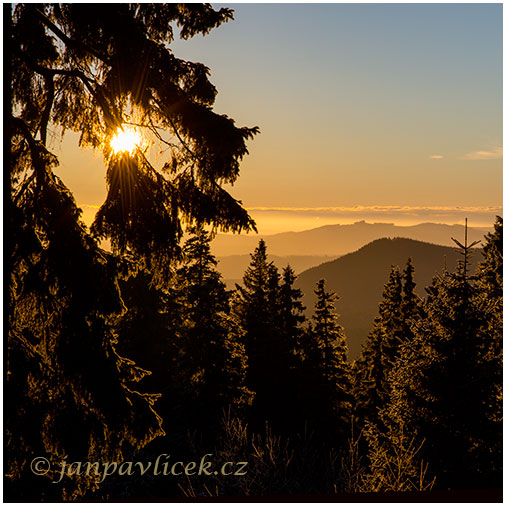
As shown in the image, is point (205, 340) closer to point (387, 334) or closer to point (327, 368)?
point (327, 368)

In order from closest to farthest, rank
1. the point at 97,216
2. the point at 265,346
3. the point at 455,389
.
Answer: the point at 97,216
the point at 455,389
the point at 265,346

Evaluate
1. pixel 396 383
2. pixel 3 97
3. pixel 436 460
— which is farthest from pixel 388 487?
pixel 3 97

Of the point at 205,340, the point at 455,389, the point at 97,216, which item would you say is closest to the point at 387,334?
the point at 205,340

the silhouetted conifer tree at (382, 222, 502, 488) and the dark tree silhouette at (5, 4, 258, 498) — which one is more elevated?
the dark tree silhouette at (5, 4, 258, 498)

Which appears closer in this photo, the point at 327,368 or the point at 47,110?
the point at 47,110

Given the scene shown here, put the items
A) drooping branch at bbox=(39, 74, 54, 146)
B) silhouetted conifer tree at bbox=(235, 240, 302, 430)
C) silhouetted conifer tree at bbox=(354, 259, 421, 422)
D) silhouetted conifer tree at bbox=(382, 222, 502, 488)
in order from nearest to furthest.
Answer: drooping branch at bbox=(39, 74, 54, 146) < silhouetted conifer tree at bbox=(382, 222, 502, 488) < silhouetted conifer tree at bbox=(235, 240, 302, 430) < silhouetted conifer tree at bbox=(354, 259, 421, 422)

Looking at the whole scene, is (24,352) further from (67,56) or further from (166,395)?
(166,395)

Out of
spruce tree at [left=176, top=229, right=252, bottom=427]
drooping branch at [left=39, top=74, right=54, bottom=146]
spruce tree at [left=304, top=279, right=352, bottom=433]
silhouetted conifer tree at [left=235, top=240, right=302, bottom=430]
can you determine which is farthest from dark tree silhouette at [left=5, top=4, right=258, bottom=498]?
spruce tree at [left=304, top=279, right=352, bottom=433]

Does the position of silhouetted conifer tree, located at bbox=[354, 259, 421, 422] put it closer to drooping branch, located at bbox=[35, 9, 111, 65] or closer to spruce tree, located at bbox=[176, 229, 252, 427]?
spruce tree, located at bbox=[176, 229, 252, 427]

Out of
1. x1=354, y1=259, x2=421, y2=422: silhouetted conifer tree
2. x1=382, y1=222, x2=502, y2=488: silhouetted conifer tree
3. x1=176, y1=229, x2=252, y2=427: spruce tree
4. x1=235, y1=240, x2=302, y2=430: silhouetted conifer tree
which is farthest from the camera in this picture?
x1=354, y1=259, x2=421, y2=422: silhouetted conifer tree

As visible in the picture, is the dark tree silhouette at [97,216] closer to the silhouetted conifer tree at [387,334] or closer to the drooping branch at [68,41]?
the drooping branch at [68,41]

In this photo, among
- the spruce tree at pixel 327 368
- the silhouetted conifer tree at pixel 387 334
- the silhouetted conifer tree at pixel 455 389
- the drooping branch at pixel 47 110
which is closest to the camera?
the drooping branch at pixel 47 110

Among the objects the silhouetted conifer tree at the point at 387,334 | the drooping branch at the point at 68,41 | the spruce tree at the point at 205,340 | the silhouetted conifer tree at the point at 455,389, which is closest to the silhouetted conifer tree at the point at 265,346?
the spruce tree at the point at 205,340

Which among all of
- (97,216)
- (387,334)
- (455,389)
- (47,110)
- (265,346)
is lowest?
(265,346)
